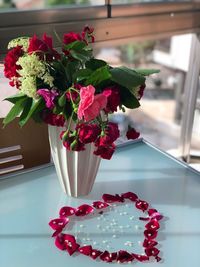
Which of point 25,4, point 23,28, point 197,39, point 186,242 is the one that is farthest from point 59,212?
point 197,39

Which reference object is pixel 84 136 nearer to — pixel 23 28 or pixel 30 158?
pixel 30 158

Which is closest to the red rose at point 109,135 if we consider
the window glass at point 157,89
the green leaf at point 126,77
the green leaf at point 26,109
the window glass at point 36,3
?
the green leaf at point 126,77

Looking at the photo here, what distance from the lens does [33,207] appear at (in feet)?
3.30

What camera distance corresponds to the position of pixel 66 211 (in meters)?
0.98

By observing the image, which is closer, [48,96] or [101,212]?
[48,96]

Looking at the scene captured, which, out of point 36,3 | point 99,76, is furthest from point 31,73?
point 36,3

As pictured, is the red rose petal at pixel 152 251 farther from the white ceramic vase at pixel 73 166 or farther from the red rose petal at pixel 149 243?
the white ceramic vase at pixel 73 166

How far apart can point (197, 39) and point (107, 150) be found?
1.22m

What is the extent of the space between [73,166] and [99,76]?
27 cm

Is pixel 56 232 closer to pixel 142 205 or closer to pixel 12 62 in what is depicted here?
pixel 142 205

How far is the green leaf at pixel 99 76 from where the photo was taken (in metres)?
0.87

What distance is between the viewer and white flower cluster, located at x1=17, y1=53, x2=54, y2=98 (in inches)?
34.3

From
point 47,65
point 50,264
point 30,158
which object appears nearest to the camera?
point 50,264

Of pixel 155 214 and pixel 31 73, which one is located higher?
pixel 31 73
